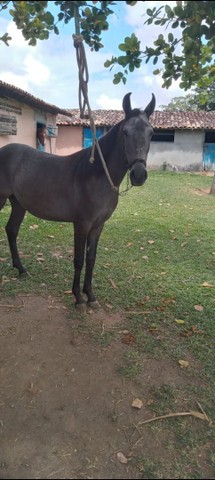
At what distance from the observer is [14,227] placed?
4.15m

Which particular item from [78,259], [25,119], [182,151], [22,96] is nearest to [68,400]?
[78,259]

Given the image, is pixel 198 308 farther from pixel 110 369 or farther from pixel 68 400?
pixel 68 400

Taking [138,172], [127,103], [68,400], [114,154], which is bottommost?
[68,400]

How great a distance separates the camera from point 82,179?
3.14m

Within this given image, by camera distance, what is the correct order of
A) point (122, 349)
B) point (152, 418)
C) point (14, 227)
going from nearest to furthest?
point (152, 418) < point (122, 349) < point (14, 227)

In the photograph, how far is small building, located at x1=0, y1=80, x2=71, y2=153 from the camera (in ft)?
29.8

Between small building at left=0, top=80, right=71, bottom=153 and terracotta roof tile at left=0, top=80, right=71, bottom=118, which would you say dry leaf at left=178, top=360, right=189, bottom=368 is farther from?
terracotta roof tile at left=0, top=80, right=71, bottom=118

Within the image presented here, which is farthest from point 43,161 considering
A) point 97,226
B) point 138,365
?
point 138,365

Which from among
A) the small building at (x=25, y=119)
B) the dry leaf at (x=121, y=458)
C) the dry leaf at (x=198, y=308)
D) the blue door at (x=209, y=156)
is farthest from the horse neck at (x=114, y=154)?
the blue door at (x=209, y=156)

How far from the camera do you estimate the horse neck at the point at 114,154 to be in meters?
2.95

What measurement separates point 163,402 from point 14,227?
2.75 m

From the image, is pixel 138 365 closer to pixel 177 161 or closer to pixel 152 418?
pixel 152 418

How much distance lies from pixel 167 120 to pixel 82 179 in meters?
20.4

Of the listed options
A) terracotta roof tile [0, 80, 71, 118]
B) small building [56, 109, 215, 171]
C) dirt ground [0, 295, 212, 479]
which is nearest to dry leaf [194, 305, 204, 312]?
dirt ground [0, 295, 212, 479]
